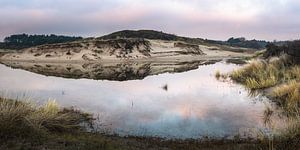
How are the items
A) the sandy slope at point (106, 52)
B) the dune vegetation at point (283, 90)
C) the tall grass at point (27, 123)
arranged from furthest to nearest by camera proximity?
the sandy slope at point (106, 52)
the dune vegetation at point (283, 90)
the tall grass at point (27, 123)

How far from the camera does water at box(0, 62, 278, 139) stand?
12297 mm

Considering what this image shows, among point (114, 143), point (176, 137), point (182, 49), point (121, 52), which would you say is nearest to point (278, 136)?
point (176, 137)

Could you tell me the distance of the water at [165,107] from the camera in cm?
1230

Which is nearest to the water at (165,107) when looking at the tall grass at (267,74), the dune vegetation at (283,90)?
the dune vegetation at (283,90)

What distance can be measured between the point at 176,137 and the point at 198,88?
40.9 ft

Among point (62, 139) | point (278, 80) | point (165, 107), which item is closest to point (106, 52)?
point (278, 80)

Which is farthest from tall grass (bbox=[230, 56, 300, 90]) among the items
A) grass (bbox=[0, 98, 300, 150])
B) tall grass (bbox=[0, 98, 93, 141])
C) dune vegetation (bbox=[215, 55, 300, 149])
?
tall grass (bbox=[0, 98, 93, 141])

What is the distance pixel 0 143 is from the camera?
8.34m

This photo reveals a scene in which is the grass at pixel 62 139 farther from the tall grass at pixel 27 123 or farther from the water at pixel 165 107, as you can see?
the water at pixel 165 107

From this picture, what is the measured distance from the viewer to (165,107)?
16.2 m

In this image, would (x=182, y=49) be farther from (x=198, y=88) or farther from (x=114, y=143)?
(x=114, y=143)

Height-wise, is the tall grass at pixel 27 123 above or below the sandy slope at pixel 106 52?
above

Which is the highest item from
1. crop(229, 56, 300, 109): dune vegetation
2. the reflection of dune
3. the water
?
crop(229, 56, 300, 109): dune vegetation

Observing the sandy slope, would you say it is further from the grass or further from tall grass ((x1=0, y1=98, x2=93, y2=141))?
the grass
